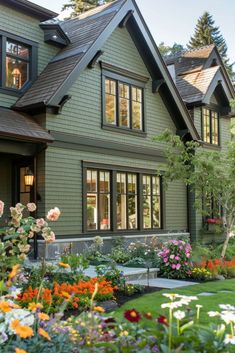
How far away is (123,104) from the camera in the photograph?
51.9ft

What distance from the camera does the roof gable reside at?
12891 mm

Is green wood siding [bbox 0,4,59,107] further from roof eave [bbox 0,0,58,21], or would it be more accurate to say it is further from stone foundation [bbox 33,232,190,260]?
stone foundation [bbox 33,232,190,260]

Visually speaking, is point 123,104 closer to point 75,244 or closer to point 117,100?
point 117,100

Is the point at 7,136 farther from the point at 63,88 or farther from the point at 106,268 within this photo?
the point at 106,268

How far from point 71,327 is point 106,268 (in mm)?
5435

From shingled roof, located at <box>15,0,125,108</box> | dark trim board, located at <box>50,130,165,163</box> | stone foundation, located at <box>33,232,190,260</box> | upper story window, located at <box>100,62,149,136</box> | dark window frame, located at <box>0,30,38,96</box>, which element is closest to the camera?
stone foundation, located at <box>33,232,190,260</box>

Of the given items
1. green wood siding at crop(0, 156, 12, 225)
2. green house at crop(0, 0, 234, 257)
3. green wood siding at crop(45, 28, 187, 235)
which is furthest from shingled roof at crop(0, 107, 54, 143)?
green wood siding at crop(0, 156, 12, 225)

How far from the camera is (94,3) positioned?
39250mm

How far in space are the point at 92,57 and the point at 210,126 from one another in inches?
320

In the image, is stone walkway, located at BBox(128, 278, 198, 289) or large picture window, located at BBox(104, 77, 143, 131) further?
large picture window, located at BBox(104, 77, 143, 131)

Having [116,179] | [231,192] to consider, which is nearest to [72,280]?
[231,192]

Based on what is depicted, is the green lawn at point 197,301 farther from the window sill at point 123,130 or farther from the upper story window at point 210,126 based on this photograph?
the upper story window at point 210,126

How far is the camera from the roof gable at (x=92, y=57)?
12891mm

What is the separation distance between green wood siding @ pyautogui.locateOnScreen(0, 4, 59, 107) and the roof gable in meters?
0.25
